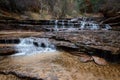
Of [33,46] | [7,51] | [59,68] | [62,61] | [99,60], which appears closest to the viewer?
[59,68]

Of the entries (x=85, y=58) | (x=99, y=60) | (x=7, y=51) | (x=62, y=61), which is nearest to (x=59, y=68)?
(x=62, y=61)

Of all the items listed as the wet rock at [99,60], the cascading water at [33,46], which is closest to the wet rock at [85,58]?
the wet rock at [99,60]

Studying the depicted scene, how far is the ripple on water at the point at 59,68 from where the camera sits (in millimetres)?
5129

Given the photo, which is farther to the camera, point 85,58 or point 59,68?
point 85,58

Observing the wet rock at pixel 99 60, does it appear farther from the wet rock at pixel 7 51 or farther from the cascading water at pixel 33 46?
the wet rock at pixel 7 51

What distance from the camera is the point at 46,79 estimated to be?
4848 millimetres

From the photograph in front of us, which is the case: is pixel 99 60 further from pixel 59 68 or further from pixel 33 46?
pixel 33 46

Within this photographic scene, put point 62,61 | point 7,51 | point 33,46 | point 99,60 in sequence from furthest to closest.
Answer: point 33,46 → point 7,51 → point 99,60 → point 62,61

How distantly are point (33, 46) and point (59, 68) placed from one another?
2829 millimetres

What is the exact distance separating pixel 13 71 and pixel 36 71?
2.24 ft

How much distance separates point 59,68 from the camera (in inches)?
219

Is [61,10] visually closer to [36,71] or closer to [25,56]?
[25,56]

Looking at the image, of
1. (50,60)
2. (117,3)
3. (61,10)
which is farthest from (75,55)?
(61,10)

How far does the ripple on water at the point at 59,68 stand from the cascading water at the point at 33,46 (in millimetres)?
977
